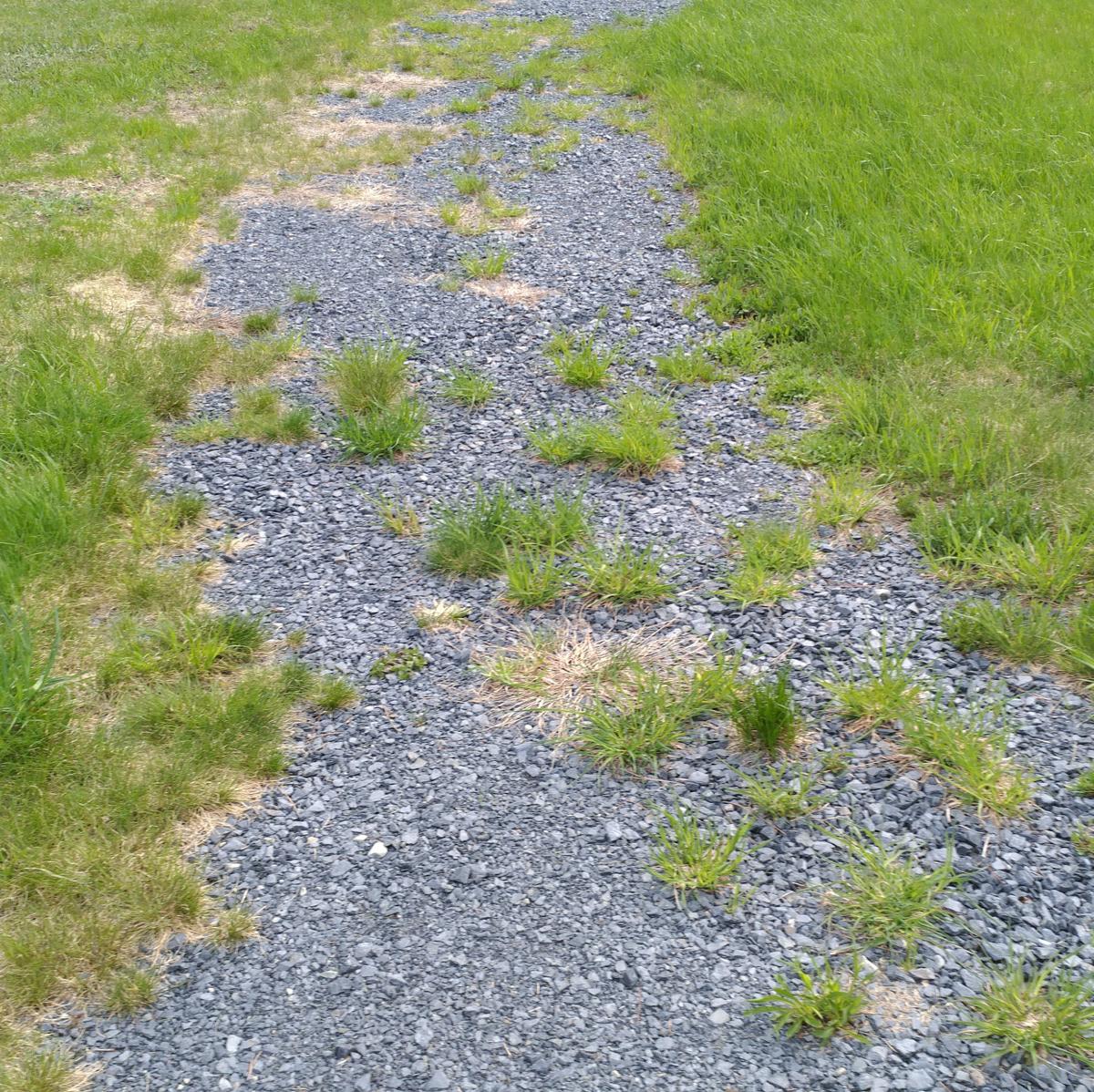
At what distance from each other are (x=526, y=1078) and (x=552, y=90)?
36.7 feet

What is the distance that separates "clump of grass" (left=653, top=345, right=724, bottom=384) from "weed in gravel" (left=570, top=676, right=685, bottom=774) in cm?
260

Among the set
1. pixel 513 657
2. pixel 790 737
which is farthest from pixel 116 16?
pixel 790 737

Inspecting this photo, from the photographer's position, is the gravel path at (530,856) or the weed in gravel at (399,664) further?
the weed in gravel at (399,664)

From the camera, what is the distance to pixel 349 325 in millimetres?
6375

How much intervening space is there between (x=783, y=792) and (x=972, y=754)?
593 millimetres

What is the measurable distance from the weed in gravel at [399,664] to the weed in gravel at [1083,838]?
2173 millimetres

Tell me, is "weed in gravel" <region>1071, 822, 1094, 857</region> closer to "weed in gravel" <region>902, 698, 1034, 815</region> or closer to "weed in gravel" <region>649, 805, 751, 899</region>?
"weed in gravel" <region>902, 698, 1034, 815</region>

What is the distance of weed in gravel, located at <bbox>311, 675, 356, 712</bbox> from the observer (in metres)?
3.58

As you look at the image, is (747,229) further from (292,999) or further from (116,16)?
(116,16)

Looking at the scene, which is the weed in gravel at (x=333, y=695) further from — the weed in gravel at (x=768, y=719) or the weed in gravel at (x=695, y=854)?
the weed in gravel at (x=768, y=719)

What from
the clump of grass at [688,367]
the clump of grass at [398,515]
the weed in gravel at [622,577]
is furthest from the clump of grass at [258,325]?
the weed in gravel at [622,577]

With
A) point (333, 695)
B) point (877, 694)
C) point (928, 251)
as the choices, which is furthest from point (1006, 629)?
point (928, 251)

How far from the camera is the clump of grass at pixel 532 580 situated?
13.2 feet

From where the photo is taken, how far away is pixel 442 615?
13.1ft
